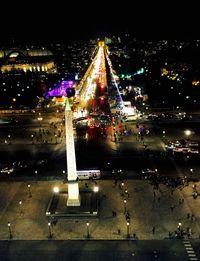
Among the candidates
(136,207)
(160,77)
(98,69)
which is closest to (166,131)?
(136,207)

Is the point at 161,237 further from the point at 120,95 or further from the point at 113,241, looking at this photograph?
the point at 120,95

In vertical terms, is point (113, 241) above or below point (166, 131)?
below

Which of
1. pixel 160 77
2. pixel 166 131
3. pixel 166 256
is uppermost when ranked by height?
pixel 160 77

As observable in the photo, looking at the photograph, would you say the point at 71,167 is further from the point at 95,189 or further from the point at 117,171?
the point at 117,171

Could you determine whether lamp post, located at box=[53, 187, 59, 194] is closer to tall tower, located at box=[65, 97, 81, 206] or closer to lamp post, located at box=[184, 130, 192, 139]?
tall tower, located at box=[65, 97, 81, 206]

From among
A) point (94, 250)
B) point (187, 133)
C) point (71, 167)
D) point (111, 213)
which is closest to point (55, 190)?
point (71, 167)

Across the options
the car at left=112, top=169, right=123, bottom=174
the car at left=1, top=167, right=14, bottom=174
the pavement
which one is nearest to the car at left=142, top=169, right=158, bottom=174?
the pavement

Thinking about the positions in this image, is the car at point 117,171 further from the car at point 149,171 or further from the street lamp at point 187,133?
the street lamp at point 187,133
